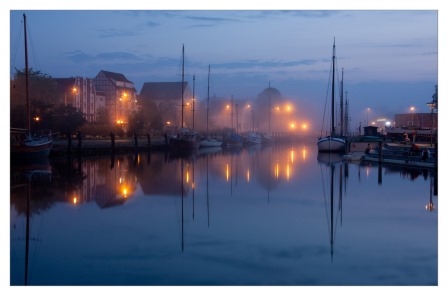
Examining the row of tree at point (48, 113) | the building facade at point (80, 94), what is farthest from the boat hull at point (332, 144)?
the building facade at point (80, 94)

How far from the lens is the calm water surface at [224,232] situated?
13039 millimetres

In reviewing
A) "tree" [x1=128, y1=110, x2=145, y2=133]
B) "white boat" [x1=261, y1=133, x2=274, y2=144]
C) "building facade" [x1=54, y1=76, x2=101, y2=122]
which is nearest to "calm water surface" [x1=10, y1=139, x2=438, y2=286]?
"tree" [x1=128, y1=110, x2=145, y2=133]

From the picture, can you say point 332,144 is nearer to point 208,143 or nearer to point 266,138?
point 208,143

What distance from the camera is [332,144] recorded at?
206 ft

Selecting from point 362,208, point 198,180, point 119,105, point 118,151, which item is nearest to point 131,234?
point 362,208

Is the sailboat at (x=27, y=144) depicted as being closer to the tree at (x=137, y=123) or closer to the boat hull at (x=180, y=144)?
the boat hull at (x=180, y=144)

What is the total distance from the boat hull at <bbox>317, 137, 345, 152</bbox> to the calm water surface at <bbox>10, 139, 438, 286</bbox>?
2955cm

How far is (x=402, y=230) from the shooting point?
59.3 ft

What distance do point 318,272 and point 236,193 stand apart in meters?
15.1

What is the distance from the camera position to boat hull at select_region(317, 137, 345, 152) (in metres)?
62.6

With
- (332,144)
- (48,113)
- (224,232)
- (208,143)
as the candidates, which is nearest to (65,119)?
(48,113)

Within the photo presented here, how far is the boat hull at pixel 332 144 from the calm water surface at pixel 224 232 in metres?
29.6

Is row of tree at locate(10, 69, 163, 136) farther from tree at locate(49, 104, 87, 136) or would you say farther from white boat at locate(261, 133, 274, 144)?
white boat at locate(261, 133, 274, 144)
